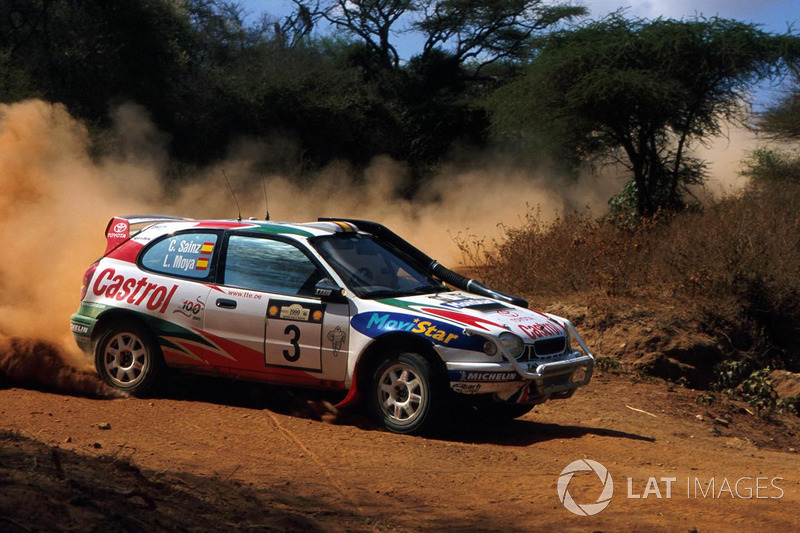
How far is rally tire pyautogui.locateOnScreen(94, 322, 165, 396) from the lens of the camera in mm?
8219

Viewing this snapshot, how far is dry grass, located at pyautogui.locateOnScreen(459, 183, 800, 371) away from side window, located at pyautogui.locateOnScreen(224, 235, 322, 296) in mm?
5323

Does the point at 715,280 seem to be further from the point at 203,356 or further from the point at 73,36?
the point at 73,36

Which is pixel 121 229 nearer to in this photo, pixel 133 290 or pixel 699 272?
pixel 133 290

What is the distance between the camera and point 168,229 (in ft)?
28.4

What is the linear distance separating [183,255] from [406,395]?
8.50 feet

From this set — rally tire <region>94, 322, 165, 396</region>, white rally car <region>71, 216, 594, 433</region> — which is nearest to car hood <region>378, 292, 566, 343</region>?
white rally car <region>71, 216, 594, 433</region>

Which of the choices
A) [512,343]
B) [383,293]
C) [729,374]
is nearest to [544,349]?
[512,343]

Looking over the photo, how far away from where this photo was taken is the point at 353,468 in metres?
6.19

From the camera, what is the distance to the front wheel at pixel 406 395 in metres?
7.07

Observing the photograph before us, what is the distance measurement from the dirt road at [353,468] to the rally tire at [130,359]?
0.25 meters

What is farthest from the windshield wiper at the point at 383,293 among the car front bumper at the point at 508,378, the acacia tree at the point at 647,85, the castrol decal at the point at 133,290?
the acacia tree at the point at 647,85

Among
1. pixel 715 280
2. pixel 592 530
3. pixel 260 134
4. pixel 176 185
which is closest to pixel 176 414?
pixel 592 530

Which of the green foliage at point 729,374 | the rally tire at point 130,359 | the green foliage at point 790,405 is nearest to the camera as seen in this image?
the rally tire at point 130,359

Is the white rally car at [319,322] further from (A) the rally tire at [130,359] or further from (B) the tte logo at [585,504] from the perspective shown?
(B) the tte logo at [585,504]
